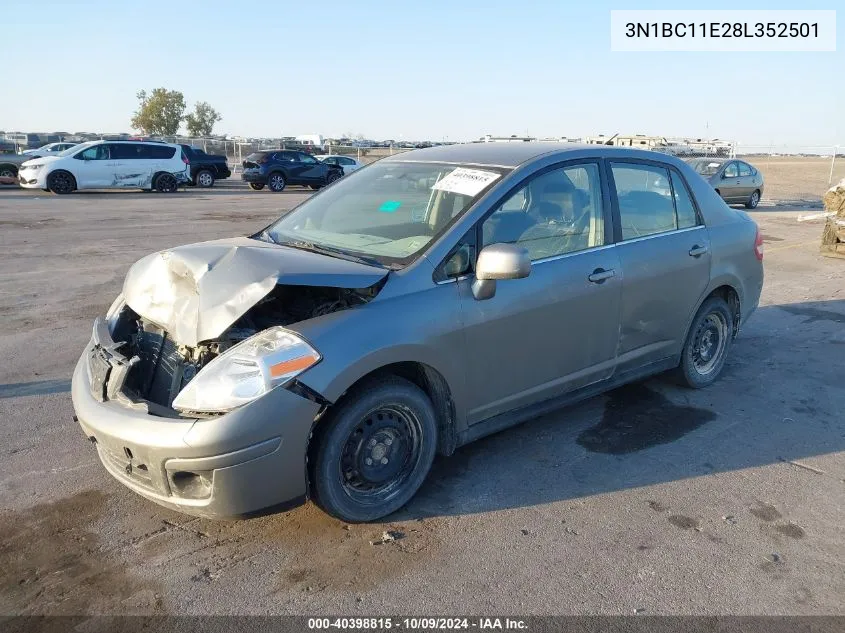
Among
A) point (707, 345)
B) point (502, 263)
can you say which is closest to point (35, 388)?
point (502, 263)

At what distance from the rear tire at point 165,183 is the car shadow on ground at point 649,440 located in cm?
2062

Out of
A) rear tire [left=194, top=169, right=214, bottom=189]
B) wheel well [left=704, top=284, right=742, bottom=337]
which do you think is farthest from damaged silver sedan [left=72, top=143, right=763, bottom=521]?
rear tire [left=194, top=169, right=214, bottom=189]

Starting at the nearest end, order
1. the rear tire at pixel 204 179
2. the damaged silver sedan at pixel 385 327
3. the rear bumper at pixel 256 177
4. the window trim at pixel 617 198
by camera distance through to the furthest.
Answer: the damaged silver sedan at pixel 385 327 < the window trim at pixel 617 198 < the rear bumper at pixel 256 177 < the rear tire at pixel 204 179

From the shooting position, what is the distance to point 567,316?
4.02 m

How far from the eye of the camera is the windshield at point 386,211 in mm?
3754

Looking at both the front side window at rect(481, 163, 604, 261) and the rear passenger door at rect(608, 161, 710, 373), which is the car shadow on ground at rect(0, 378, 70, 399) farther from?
the rear passenger door at rect(608, 161, 710, 373)

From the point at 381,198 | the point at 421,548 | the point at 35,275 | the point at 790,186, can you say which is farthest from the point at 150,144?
the point at 790,186

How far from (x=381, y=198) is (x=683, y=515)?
2.44 metres

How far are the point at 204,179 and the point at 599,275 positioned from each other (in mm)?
25734

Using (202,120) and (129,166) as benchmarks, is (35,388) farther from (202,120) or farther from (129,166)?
(202,120)

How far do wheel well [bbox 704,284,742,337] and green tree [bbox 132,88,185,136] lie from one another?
6805 cm

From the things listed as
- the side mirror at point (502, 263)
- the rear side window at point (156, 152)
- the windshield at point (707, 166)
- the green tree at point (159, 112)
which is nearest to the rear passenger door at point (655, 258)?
the side mirror at point (502, 263)

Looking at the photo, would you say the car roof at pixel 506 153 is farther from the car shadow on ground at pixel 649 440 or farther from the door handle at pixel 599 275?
the car shadow on ground at pixel 649 440

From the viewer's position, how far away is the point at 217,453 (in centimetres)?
285
